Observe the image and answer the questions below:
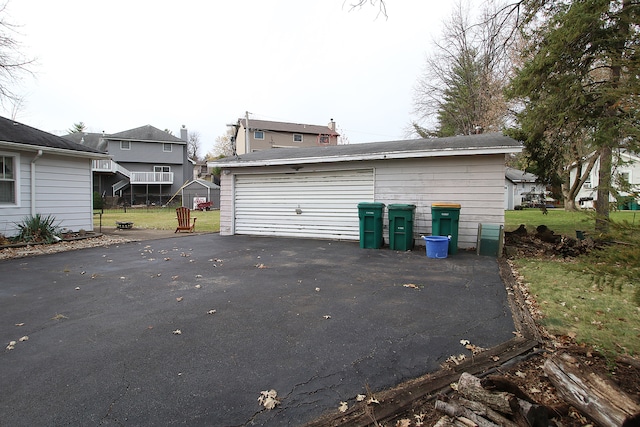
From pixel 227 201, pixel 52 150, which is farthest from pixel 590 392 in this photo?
pixel 52 150

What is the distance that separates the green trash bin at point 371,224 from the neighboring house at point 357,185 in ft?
1.89

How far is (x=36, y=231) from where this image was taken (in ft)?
31.3

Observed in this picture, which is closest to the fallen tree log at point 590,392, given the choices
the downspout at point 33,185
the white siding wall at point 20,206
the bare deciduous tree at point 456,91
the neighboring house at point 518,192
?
the white siding wall at point 20,206

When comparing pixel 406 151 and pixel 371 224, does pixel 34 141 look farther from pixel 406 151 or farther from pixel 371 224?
pixel 406 151

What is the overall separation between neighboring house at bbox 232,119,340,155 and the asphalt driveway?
105 feet

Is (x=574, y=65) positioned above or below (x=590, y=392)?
above

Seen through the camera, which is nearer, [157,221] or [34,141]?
[34,141]

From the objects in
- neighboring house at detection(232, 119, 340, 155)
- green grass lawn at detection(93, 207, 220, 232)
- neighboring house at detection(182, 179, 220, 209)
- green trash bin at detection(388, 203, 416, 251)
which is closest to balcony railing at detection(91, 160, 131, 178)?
neighboring house at detection(182, 179, 220, 209)

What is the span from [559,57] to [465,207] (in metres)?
4.48

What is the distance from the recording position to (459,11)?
65.9 ft

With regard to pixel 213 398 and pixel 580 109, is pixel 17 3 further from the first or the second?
pixel 580 109

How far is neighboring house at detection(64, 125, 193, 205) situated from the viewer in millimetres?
33594

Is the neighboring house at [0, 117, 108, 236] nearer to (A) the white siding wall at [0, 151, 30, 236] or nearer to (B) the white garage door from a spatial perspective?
(A) the white siding wall at [0, 151, 30, 236]

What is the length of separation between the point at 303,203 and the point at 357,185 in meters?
1.91
